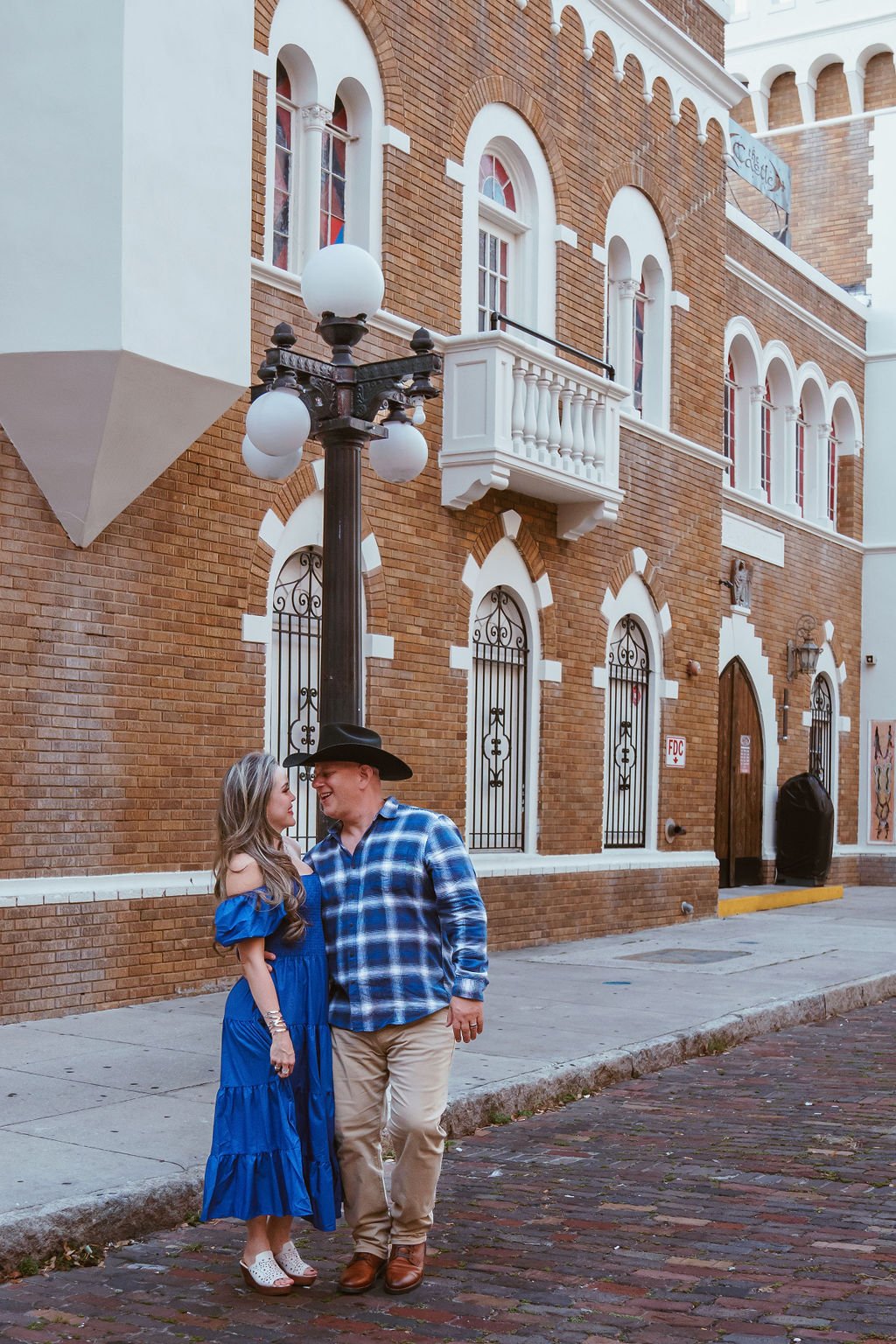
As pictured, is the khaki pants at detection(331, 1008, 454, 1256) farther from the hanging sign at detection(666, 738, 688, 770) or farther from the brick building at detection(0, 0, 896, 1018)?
the hanging sign at detection(666, 738, 688, 770)

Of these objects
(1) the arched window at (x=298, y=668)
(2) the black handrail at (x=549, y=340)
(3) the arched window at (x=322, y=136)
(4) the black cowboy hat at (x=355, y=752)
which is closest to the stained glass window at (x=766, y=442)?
(2) the black handrail at (x=549, y=340)

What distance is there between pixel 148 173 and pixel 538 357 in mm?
4915

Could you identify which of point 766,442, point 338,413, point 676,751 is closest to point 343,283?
point 338,413

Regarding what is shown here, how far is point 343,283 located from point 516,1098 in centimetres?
412

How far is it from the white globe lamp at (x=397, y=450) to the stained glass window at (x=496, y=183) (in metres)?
7.49

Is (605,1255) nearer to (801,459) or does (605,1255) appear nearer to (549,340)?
(549,340)

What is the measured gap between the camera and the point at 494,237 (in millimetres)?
14938

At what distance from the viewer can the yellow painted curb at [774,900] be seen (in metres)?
18.9

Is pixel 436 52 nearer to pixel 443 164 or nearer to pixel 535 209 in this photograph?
pixel 443 164

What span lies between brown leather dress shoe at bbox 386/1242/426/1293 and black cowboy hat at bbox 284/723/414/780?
61.3 inches

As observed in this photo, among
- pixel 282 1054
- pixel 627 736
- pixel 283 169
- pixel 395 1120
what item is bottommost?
pixel 395 1120

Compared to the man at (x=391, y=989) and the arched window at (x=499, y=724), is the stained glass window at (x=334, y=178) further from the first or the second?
the man at (x=391, y=989)

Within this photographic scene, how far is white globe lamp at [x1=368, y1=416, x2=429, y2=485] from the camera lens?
7656mm

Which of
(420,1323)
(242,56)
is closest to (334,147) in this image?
(242,56)
